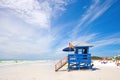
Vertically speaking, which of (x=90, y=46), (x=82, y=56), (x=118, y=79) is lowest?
(x=118, y=79)

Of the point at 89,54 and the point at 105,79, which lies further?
Answer: the point at 89,54

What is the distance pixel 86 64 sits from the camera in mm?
19922

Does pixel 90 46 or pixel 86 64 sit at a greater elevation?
pixel 90 46

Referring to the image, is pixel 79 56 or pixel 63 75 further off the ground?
pixel 79 56

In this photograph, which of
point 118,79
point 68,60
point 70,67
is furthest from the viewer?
point 70,67

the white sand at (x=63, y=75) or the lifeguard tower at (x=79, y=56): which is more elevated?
the lifeguard tower at (x=79, y=56)

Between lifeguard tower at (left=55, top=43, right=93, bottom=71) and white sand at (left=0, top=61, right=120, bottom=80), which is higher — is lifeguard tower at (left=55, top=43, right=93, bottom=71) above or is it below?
above

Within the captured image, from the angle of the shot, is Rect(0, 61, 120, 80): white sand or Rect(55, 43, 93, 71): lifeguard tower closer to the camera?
Rect(0, 61, 120, 80): white sand

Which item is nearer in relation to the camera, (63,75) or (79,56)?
(63,75)

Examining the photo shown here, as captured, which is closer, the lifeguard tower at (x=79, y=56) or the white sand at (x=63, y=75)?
the white sand at (x=63, y=75)

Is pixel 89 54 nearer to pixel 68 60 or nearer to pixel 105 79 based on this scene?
pixel 68 60

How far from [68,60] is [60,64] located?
1299 mm

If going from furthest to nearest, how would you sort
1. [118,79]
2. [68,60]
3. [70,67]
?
[70,67] → [68,60] → [118,79]

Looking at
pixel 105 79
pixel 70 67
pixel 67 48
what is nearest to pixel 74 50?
pixel 67 48
